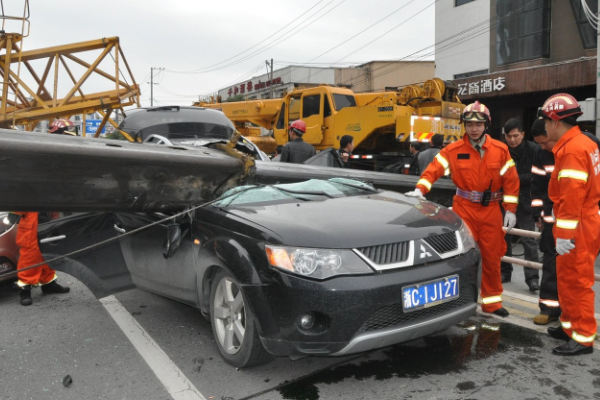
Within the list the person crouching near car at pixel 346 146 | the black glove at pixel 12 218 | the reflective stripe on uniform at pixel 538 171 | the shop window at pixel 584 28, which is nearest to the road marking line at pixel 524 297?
the reflective stripe on uniform at pixel 538 171

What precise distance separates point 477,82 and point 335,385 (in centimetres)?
1563

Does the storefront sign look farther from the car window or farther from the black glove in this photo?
the black glove

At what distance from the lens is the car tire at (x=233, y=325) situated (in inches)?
117

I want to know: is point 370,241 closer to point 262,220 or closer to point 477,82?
point 262,220

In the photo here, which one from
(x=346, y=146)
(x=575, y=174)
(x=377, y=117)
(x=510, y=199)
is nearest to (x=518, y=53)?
(x=377, y=117)

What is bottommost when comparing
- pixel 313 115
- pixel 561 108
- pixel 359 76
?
pixel 561 108

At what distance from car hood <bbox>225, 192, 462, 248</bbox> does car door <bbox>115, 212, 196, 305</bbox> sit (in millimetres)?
538

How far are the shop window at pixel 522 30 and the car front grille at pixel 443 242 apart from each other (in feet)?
57.7

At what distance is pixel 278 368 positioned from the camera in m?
3.24

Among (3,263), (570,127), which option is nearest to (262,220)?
(570,127)

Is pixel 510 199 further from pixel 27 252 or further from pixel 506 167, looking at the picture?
pixel 27 252

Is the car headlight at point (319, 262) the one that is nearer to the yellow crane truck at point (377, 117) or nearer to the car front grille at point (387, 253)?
the car front grille at point (387, 253)

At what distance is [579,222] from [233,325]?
2328mm

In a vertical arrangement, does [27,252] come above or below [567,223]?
below
